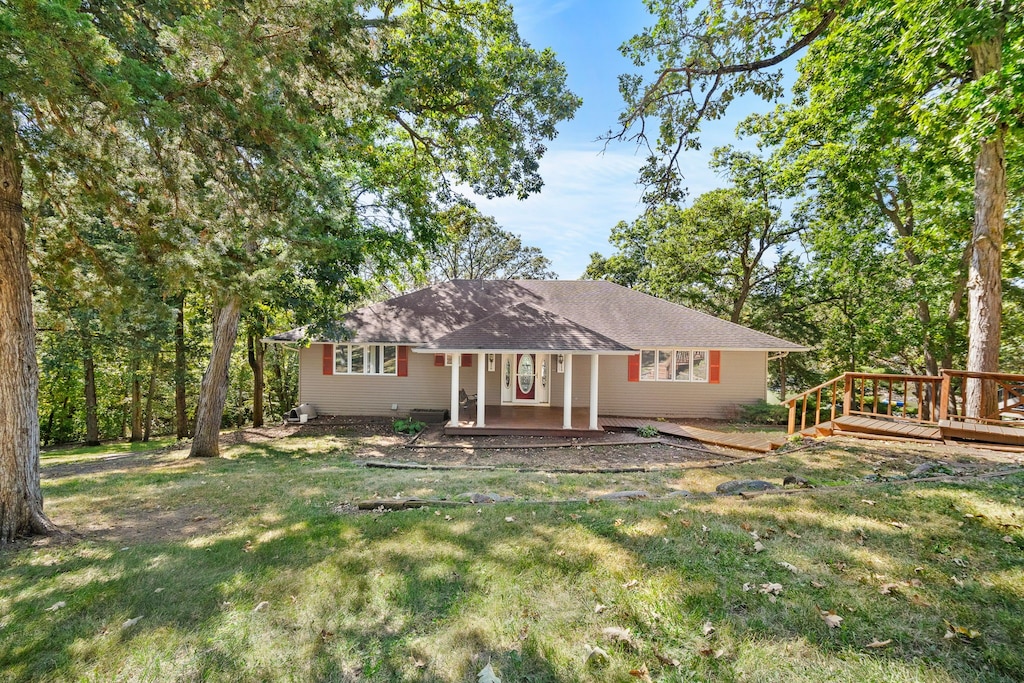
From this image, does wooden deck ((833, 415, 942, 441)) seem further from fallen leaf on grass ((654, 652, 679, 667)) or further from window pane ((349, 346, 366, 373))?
window pane ((349, 346, 366, 373))

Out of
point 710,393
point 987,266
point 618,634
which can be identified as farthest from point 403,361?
point 987,266

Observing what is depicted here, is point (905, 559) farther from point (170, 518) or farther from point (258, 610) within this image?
point (170, 518)

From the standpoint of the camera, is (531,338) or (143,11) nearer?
(143,11)

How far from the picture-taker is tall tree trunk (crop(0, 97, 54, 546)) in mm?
4605

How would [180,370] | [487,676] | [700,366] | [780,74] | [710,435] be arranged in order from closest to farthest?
[487,676] < [780,74] < [710,435] < [700,366] < [180,370]

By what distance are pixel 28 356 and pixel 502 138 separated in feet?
26.7

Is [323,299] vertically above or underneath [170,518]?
above

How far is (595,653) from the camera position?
2.45 m

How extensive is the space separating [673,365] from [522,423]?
5.96 meters

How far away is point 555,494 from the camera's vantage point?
595 centimetres

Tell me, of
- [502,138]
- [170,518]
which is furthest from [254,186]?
[502,138]

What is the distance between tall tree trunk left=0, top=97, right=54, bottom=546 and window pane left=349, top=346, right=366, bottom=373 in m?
10.4

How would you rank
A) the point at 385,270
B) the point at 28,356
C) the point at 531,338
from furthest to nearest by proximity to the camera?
the point at 385,270, the point at 531,338, the point at 28,356

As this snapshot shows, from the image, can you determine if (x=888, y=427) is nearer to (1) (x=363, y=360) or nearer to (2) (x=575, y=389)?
(2) (x=575, y=389)
